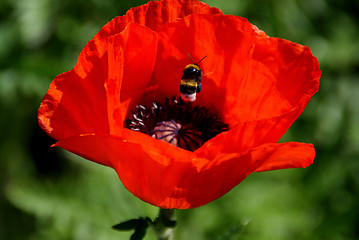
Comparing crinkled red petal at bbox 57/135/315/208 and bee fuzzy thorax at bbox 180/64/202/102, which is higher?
bee fuzzy thorax at bbox 180/64/202/102

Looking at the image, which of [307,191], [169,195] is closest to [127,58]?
[169,195]

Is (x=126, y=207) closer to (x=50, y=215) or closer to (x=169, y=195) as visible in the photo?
(x=50, y=215)

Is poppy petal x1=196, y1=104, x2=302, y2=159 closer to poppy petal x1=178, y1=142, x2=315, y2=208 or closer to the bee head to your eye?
poppy petal x1=178, y1=142, x2=315, y2=208

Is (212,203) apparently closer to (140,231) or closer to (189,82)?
(189,82)

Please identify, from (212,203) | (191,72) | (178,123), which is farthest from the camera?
(212,203)

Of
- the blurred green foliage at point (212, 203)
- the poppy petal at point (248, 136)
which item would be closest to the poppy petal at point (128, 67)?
the poppy petal at point (248, 136)

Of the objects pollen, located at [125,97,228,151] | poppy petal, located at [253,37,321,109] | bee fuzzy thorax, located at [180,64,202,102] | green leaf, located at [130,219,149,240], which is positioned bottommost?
green leaf, located at [130,219,149,240]

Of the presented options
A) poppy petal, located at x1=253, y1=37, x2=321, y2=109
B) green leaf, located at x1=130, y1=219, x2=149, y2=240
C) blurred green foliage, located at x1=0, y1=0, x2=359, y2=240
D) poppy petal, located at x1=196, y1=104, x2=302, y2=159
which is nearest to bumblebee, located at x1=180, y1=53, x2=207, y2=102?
poppy petal, located at x1=253, y1=37, x2=321, y2=109

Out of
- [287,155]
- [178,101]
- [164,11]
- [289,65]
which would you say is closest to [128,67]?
[164,11]
